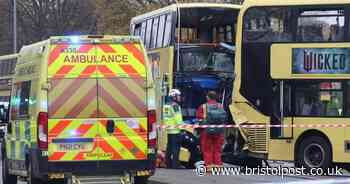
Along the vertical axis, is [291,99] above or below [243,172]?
above

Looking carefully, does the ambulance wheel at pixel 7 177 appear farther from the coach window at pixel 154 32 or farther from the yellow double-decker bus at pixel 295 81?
the coach window at pixel 154 32

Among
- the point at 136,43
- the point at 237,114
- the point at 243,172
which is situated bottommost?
the point at 243,172

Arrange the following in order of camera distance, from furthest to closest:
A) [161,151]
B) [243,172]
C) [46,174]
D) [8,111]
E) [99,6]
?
[99,6] < [161,151] < [243,172] < [8,111] < [46,174]

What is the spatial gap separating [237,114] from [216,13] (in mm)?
3582

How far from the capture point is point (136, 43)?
1318 centimetres

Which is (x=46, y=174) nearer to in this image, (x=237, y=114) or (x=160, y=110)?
(x=237, y=114)

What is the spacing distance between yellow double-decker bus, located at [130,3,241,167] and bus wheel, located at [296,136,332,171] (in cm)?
256

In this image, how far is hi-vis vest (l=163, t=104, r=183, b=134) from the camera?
60.8 feet

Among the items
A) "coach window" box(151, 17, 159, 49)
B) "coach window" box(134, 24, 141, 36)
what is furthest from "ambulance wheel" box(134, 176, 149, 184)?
"coach window" box(134, 24, 141, 36)

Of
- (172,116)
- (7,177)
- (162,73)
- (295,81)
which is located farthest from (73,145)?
(162,73)

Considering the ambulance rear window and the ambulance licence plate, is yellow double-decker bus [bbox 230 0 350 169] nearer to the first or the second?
the ambulance rear window

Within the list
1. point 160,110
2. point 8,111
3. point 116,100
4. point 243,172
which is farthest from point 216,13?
point 116,100

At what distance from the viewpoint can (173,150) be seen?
62.1ft

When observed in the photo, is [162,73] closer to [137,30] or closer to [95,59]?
[137,30]
